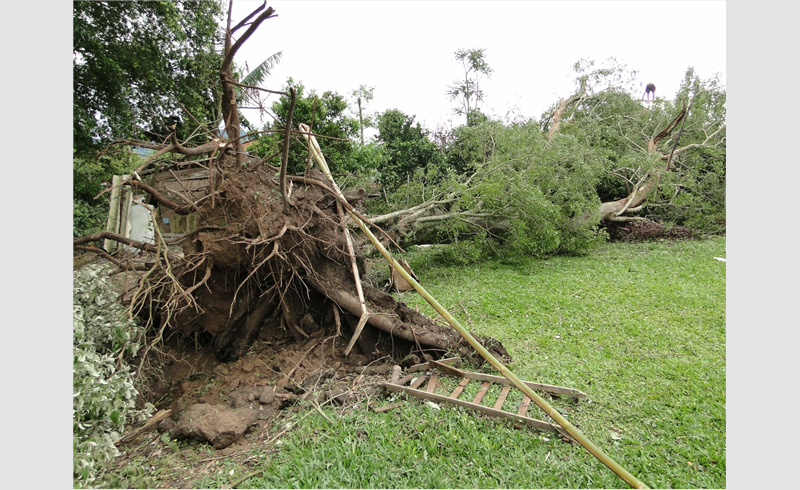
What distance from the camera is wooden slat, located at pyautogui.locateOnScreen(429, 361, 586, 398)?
3643mm

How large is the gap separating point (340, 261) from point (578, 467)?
3173mm

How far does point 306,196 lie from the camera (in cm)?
459

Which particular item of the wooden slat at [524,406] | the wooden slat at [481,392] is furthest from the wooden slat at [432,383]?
the wooden slat at [524,406]

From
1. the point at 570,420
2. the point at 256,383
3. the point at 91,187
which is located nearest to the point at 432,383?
the point at 570,420

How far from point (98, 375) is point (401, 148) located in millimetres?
11706

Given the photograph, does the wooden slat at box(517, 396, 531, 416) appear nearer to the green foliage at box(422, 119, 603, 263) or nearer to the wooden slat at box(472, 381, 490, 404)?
the wooden slat at box(472, 381, 490, 404)

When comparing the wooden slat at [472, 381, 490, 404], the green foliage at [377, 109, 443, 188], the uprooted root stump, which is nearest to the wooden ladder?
the wooden slat at [472, 381, 490, 404]

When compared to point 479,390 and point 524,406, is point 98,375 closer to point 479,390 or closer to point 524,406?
point 479,390

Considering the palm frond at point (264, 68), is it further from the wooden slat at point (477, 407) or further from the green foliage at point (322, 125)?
the wooden slat at point (477, 407)

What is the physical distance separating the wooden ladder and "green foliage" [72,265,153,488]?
7.04 feet

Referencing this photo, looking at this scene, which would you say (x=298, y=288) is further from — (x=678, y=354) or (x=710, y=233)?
(x=710, y=233)

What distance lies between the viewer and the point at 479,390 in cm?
377

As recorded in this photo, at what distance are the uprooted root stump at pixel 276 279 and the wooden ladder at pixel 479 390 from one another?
37 centimetres

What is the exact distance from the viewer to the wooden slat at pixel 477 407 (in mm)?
3159
